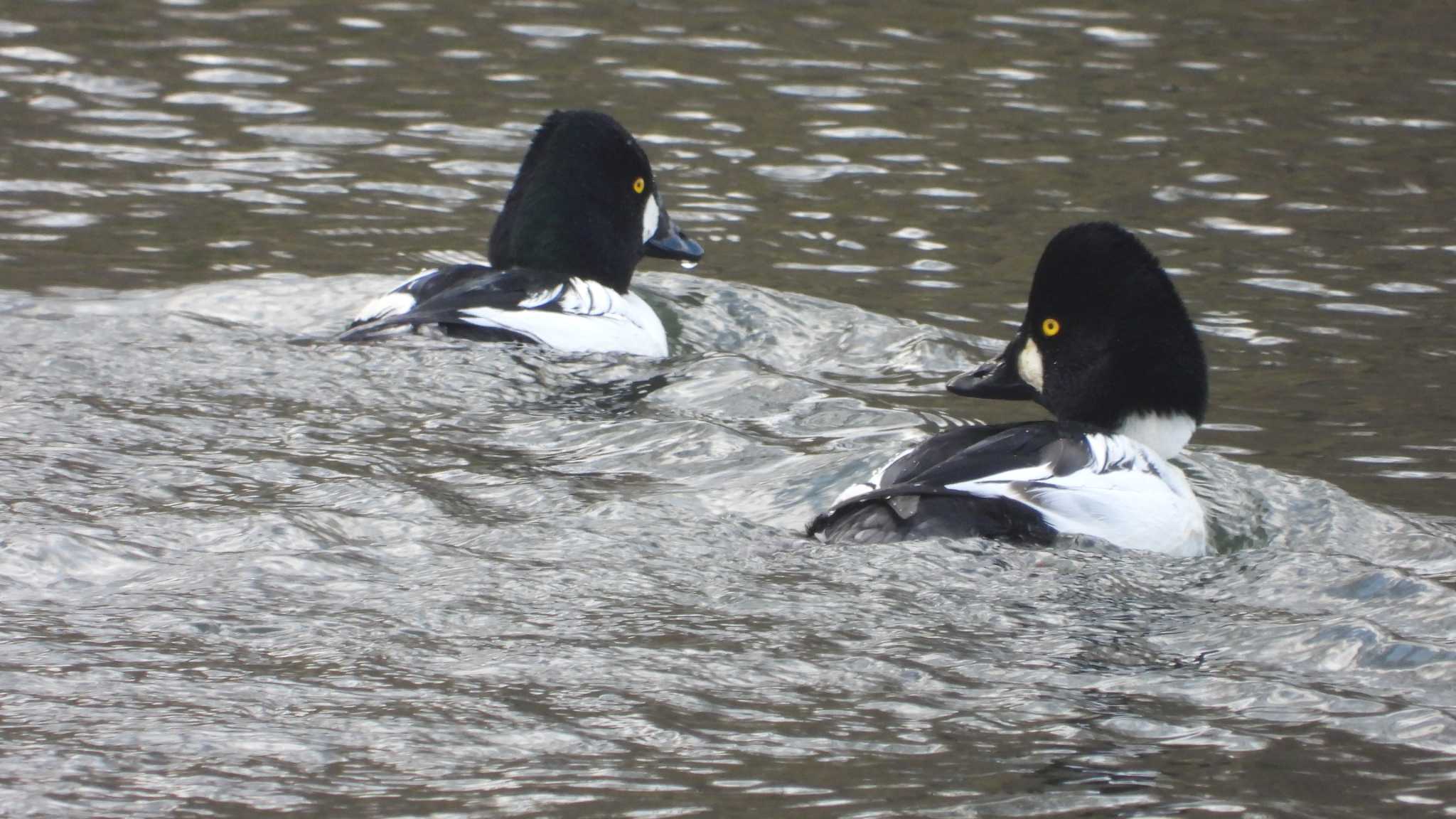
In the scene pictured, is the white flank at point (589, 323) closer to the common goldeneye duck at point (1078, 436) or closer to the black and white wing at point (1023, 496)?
the common goldeneye duck at point (1078, 436)

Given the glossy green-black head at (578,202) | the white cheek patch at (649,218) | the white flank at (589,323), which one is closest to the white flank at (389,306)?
the white flank at (589,323)

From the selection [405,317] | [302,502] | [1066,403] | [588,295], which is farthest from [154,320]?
[1066,403]

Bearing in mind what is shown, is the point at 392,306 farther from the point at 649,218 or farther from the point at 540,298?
the point at 649,218

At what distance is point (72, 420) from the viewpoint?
635 centimetres

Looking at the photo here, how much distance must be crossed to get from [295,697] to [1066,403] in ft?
10.0

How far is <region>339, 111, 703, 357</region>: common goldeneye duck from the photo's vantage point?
7.60 m

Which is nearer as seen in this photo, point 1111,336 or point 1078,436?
point 1078,436

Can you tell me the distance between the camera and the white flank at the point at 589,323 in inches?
296

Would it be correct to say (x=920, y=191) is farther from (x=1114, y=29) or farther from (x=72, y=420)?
(x=72, y=420)

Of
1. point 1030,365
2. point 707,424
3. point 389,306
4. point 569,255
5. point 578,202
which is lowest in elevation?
point 707,424

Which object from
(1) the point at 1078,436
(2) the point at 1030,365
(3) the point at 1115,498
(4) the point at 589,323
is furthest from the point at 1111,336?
(4) the point at 589,323

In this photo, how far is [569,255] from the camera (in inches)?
332

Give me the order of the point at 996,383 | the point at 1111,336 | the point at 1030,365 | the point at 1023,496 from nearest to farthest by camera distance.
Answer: the point at 1023,496 → the point at 1111,336 → the point at 1030,365 → the point at 996,383

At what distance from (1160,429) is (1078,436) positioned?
53 centimetres
